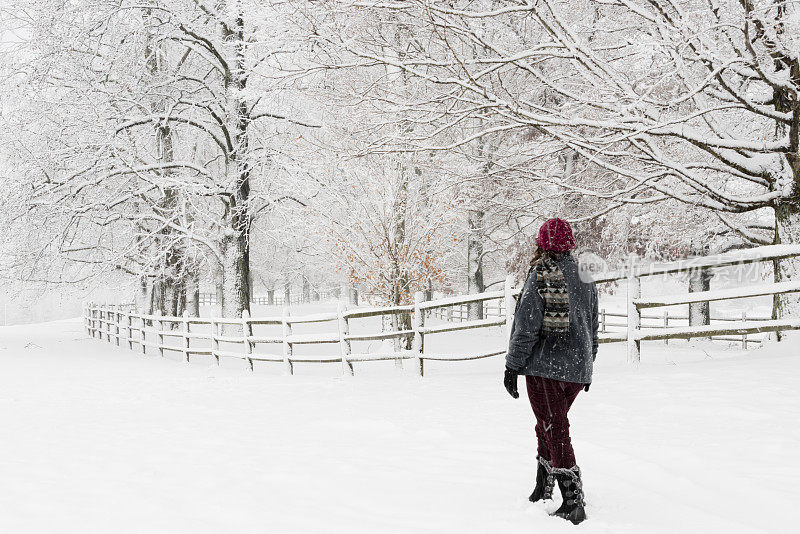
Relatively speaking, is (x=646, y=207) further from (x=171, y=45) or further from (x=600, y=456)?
(x=171, y=45)

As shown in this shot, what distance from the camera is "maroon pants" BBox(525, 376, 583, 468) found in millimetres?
3457

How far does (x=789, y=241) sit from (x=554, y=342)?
22.0 ft

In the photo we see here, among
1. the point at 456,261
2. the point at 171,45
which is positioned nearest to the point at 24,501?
the point at 171,45

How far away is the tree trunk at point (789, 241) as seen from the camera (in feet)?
27.5

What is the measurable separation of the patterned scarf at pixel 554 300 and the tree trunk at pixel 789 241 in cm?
649

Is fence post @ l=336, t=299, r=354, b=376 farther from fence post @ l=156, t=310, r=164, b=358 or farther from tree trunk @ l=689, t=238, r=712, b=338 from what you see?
tree trunk @ l=689, t=238, r=712, b=338

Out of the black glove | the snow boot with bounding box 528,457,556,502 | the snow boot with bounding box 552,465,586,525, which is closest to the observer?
the snow boot with bounding box 552,465,586,525

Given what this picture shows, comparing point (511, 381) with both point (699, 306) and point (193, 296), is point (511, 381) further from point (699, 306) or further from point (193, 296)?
point (193, 296)

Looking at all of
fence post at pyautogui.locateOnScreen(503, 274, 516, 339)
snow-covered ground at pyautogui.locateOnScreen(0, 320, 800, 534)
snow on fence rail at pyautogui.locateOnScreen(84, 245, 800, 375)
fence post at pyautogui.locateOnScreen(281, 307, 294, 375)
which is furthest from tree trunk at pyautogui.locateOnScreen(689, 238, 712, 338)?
fence post at pyautogui.locateOnScreen(281, 307, 294, 375)

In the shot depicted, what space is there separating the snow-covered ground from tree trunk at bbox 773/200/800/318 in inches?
35.5

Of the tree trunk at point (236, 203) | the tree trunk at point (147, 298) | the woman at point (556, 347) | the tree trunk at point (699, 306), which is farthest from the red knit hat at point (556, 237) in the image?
the tree trunk at point (147, 298)

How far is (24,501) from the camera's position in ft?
13.6

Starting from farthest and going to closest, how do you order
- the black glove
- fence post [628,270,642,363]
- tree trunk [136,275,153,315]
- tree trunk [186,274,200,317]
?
1. tree trunk [186,274,200,317]
2. tree trunk [136,275,153,315]
3. fence post [628,270,642,363]
4. the black glove

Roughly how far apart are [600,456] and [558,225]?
6.67 feet
